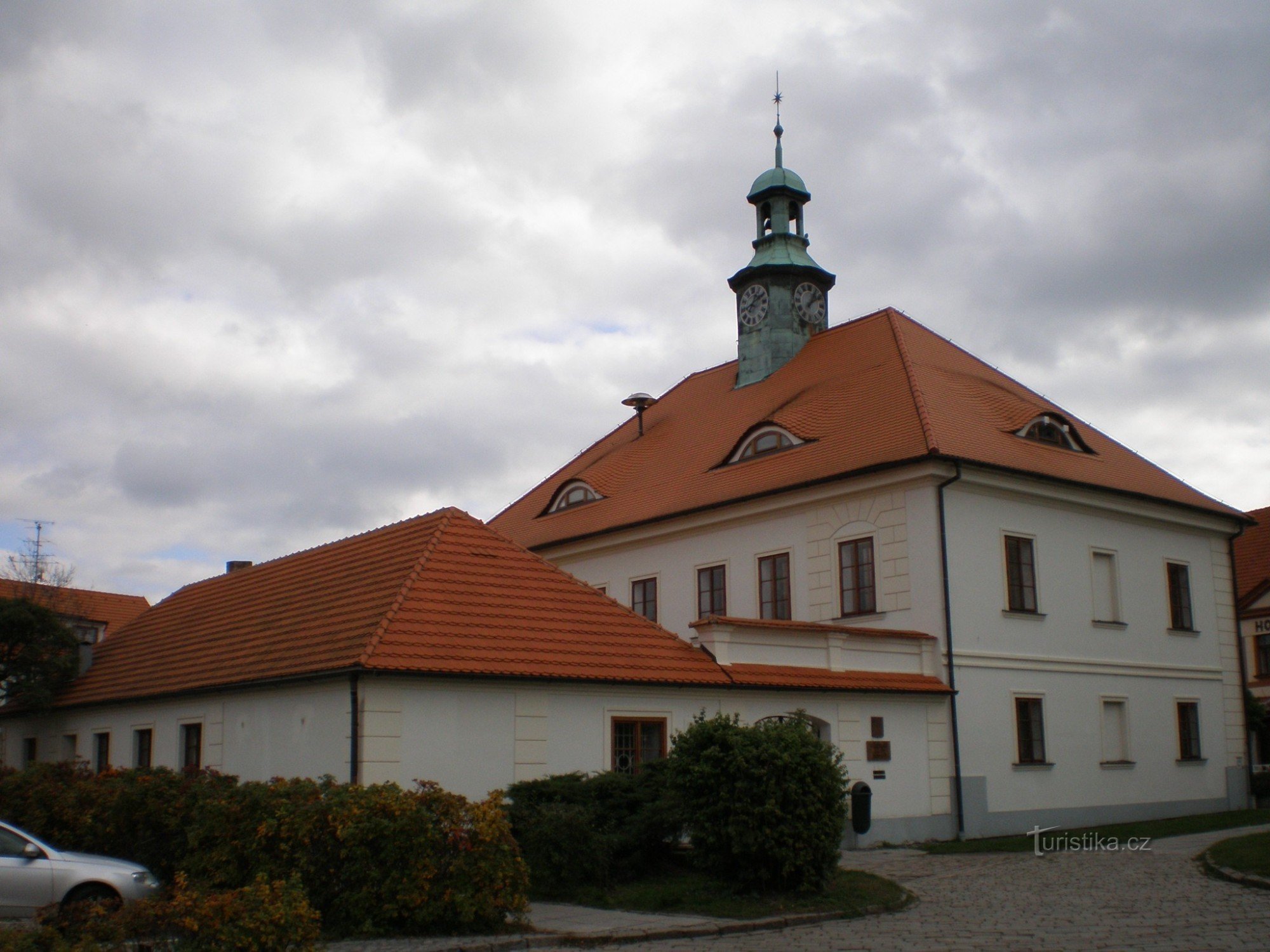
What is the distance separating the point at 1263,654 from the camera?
1687 inches

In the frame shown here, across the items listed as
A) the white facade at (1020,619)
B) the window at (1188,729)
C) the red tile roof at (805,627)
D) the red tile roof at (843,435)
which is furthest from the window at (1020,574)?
the window at (1188,729)

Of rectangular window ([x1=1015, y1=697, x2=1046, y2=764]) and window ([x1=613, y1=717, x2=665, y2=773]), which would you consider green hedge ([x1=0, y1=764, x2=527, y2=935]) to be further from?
rectangular window ([x1=1015, y1=697, x2=1046, y2=764])

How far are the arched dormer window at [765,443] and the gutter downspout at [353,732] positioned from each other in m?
13.2

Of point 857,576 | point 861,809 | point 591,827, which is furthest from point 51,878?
point 857,576

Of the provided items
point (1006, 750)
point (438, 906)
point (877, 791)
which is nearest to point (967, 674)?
point (1006, 750)

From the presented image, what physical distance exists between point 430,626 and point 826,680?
22.3 feet

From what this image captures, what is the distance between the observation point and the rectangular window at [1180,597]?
2781 centimetres

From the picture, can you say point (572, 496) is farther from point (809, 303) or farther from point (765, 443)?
point (809, 303)

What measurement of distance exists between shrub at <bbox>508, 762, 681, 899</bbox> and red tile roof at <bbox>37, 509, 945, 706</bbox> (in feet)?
5.64

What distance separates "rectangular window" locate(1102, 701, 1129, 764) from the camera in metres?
25.5

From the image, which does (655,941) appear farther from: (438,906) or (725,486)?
(725,486)

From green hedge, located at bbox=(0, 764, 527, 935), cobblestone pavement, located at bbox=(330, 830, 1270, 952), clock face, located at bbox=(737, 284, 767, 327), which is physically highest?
clock face, located at bbox=(737, 284, 767, 327)

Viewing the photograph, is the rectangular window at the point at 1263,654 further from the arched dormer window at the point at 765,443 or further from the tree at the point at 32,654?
the tree at the point at 32,654

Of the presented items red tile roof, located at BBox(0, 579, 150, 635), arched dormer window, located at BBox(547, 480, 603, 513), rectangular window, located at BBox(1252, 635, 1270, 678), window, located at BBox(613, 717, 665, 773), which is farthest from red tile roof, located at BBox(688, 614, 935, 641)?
red tile roof, located at BBox(0, 579, 150, 635)
